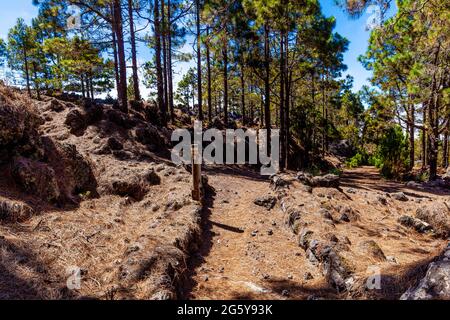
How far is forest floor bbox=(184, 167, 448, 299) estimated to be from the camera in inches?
162

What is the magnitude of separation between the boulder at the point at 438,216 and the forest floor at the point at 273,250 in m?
0.45

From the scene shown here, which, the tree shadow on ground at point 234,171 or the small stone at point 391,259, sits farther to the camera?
the tree shadow on ground at point 234,171

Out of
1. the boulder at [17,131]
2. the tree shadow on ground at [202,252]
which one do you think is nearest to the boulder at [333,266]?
the tree shadow on ground at [202,252]

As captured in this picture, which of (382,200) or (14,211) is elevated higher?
(14,211)

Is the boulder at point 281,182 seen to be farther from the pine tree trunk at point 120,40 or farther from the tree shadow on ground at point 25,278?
the pine tree trunk at point 120,40

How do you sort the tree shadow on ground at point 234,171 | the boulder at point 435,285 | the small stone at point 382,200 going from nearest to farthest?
the boulder at point 435,285, the small stone at point 382,200, the tree shadow on ground at point 234,171

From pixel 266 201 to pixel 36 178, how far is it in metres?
6.11

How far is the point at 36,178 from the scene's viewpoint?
19.1 ft

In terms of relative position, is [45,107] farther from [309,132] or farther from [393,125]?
[393,125]

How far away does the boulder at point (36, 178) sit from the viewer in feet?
18.4

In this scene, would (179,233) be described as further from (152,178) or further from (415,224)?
(415,224)

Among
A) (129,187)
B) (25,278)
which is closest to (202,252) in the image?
(25,278)

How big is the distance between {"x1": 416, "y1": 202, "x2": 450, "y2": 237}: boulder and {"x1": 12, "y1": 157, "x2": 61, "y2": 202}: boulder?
344 inches

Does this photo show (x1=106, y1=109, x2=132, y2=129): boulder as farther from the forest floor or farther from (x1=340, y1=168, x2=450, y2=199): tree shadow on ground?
(x1=340, y1=168, x2=450, y2=199): tree shadow on ground
